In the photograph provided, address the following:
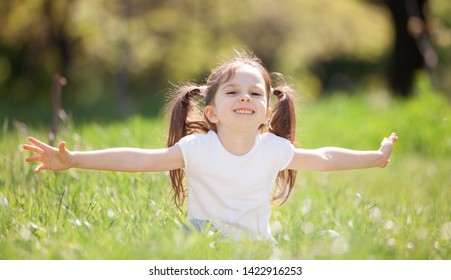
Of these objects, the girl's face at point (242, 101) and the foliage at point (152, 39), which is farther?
the foliage at point (152, 39)

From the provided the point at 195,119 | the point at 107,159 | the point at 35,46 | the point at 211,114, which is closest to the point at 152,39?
the point at 35,46

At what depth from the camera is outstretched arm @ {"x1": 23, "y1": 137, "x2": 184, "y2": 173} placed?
293 centimetres

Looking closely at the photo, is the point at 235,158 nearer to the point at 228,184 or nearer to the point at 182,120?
the point at 228,184

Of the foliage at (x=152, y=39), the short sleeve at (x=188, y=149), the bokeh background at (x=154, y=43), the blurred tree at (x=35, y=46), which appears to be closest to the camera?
the short sleeve at (x=188, y=149)

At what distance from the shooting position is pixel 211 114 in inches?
130

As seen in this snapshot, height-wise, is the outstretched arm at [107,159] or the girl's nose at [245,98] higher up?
the girl's nose at [245,98]

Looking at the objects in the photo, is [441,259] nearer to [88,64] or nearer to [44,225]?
[44,225]

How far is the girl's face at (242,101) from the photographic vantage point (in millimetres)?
3154

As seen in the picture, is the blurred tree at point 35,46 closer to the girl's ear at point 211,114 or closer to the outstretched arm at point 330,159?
the girl's ear at point 211,114

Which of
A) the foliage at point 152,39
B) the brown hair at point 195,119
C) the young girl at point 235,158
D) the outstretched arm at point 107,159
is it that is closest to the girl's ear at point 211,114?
the young girl at point 235,158

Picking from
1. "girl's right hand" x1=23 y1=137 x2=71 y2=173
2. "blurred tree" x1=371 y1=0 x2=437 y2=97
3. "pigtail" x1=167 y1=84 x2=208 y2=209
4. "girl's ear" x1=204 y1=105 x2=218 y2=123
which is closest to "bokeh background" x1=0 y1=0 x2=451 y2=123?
"blurred tree" x1=371 y1=0 x2=437 y2=97

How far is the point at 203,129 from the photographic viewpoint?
3484mm

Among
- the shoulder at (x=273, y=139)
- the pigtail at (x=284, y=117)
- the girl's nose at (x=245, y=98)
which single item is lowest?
the shoulder at (x=273, y=139)

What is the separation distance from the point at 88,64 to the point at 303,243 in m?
11.4
